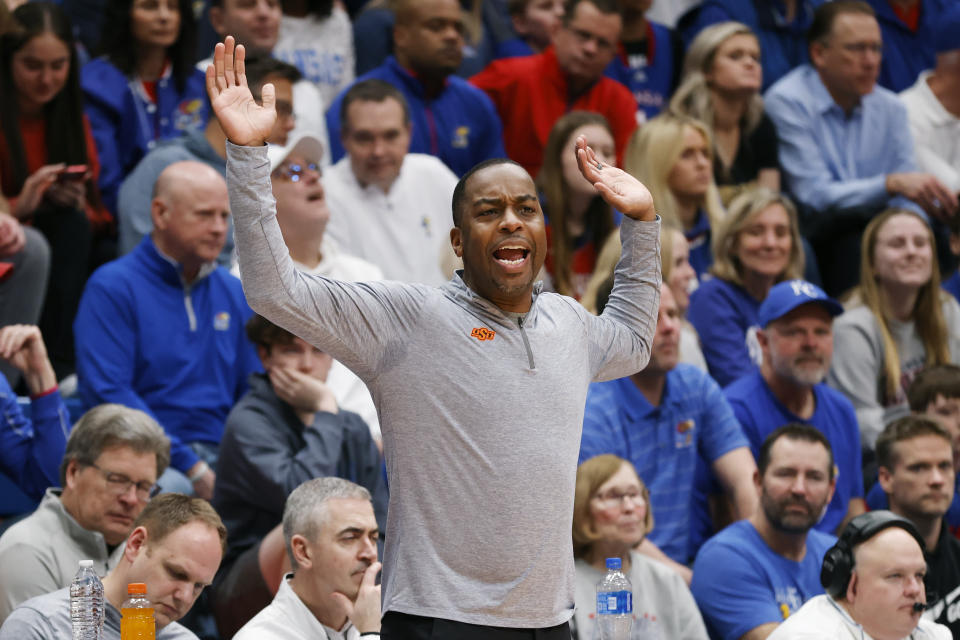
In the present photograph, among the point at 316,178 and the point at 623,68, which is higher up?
the point at 623,68

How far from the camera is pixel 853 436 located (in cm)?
617

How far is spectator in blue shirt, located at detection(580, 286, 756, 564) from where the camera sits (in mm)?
5609

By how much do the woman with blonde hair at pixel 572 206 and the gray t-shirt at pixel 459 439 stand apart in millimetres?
3884

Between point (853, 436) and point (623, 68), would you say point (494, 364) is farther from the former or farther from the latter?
point (623, 68)

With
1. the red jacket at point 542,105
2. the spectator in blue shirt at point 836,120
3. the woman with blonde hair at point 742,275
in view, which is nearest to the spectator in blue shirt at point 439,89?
the red jacket at point 542,105

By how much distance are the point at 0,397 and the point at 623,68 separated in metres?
4.71

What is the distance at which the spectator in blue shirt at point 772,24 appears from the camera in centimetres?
881

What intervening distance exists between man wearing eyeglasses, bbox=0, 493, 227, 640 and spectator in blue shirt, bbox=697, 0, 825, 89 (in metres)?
5.69

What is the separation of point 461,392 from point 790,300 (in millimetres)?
3528

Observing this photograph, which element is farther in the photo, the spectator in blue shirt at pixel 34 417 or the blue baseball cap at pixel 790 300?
the blue baseball cap at pixel 790 300

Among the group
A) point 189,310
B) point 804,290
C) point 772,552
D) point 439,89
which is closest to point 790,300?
point 804,290

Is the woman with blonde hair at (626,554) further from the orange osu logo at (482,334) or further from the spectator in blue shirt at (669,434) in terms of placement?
the orange osu logo at (482,334)

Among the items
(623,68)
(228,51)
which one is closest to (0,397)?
(228,51)

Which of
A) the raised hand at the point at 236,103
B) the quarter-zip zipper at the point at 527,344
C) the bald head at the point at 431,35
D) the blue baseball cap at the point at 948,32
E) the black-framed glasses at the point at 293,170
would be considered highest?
the blue baseball cap at the point at 948,32
